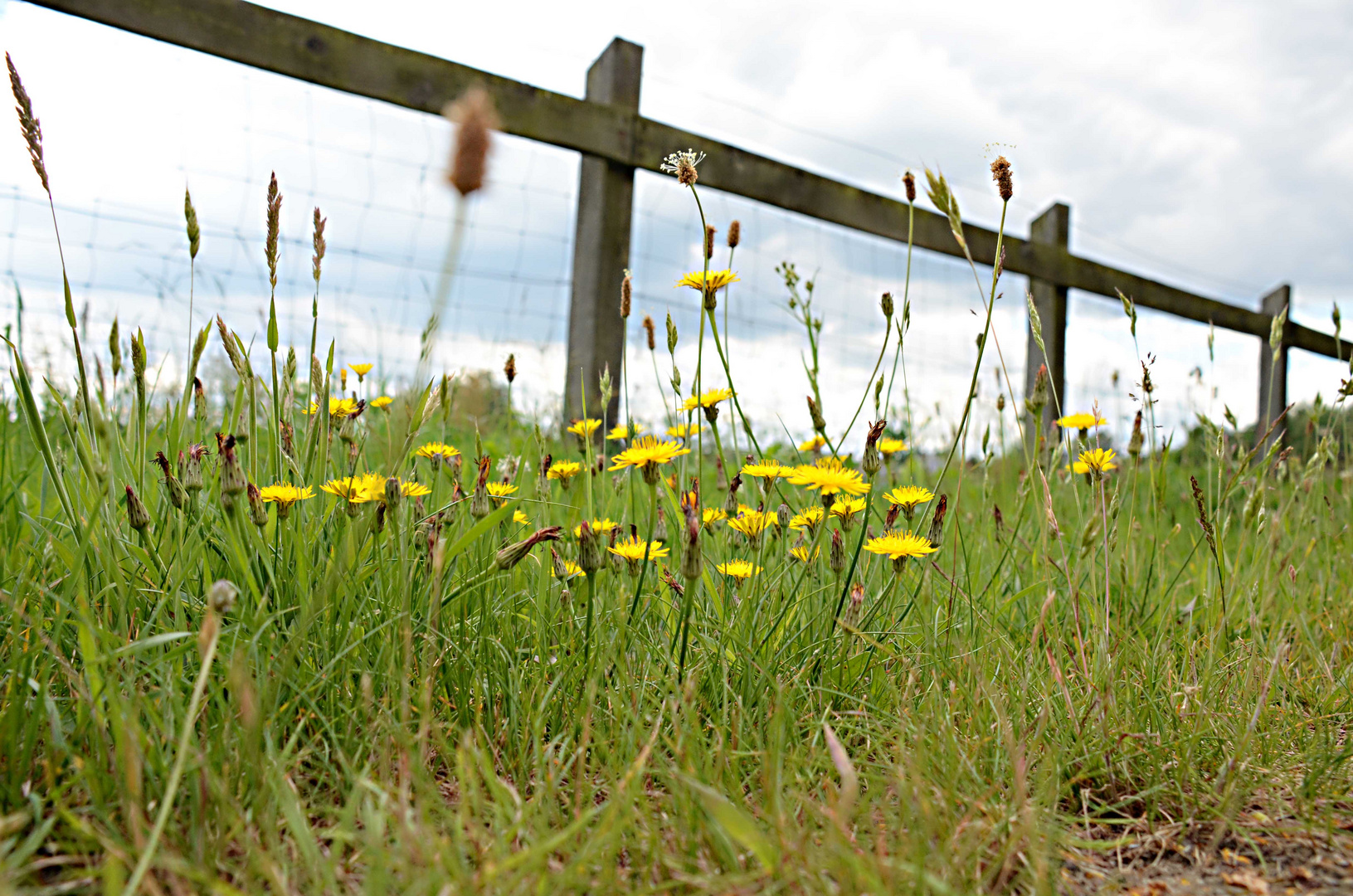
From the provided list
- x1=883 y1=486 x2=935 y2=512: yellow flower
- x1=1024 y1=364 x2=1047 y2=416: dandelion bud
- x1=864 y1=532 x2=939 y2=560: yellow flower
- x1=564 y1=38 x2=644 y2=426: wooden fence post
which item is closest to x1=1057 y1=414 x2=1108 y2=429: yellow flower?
x1=1024 y1=364 x2=1047 y2=416: dandelion bud

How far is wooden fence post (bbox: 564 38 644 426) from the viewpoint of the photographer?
3.53 m

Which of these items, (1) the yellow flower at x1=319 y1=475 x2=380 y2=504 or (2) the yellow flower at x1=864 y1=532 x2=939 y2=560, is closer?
(1) the yellow flower at x1=319 y1=475 x2=380 y2=504

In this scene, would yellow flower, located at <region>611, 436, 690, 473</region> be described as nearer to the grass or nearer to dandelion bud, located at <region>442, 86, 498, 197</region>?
the grass

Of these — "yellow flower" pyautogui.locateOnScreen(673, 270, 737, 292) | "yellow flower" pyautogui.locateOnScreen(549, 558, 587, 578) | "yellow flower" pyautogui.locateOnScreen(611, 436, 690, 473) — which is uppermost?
"yellow flower" pyautogui.locateOnScreen(673, 270, 737, 292)

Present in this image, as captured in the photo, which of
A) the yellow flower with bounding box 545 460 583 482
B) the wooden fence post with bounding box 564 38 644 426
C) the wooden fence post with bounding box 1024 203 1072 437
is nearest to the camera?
the yellow flower with bounding box 545 460 583 482

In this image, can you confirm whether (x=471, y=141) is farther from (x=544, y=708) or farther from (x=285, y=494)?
(x=285, y=494)

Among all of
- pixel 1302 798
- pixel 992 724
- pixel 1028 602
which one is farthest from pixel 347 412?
pixel 1302 798

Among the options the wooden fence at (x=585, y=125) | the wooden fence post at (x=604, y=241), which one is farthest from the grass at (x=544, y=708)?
the wooden fence post at (x=604, y=241)

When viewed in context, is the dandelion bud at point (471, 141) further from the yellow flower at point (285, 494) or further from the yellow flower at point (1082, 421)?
the yellow flower at point (1082, 421)

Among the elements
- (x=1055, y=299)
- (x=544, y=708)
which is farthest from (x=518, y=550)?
(x=1055, y=299)

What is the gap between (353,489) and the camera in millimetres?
1146

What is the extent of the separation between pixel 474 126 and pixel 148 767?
0.71m

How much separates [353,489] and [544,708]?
0.39 meters

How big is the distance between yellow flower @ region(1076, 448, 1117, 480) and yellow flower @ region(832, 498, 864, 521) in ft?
1.29
